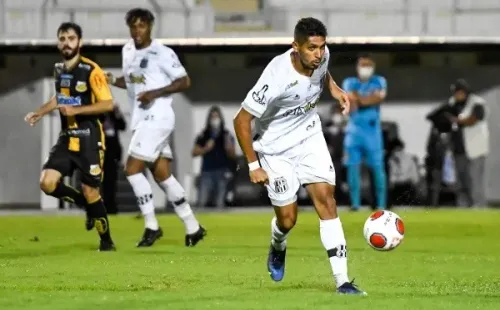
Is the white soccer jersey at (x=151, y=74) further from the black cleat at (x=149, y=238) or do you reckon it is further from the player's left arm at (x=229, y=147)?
the player's left arm at (x=229, y=147)

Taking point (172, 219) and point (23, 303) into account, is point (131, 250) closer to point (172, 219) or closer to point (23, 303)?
point (23, 303)

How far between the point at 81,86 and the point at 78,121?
36 centimetres

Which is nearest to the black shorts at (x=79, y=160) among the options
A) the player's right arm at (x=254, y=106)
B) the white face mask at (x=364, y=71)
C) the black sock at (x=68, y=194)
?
the black sock at (x=68, y=194)

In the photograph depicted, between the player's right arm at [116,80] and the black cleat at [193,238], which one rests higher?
the player's right arm at [116,80]

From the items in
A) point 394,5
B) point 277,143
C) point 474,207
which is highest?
point 394,5

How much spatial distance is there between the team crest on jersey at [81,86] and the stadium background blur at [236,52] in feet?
46.2

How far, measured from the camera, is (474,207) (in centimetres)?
2547

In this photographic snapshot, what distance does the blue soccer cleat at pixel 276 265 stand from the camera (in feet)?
35.5

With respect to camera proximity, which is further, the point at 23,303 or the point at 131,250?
the point at 131,250

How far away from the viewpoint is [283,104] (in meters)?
10.3

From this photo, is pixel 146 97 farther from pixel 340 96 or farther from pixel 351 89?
pixel 351 89

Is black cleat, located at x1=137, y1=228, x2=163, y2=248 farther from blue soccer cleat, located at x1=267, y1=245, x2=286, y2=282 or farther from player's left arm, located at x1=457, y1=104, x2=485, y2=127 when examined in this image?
player's left arm, located at x1=457, y1=104, x2=485, y2=127

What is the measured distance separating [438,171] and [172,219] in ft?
20.0

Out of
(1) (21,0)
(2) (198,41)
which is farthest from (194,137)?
(1) (21,0)
